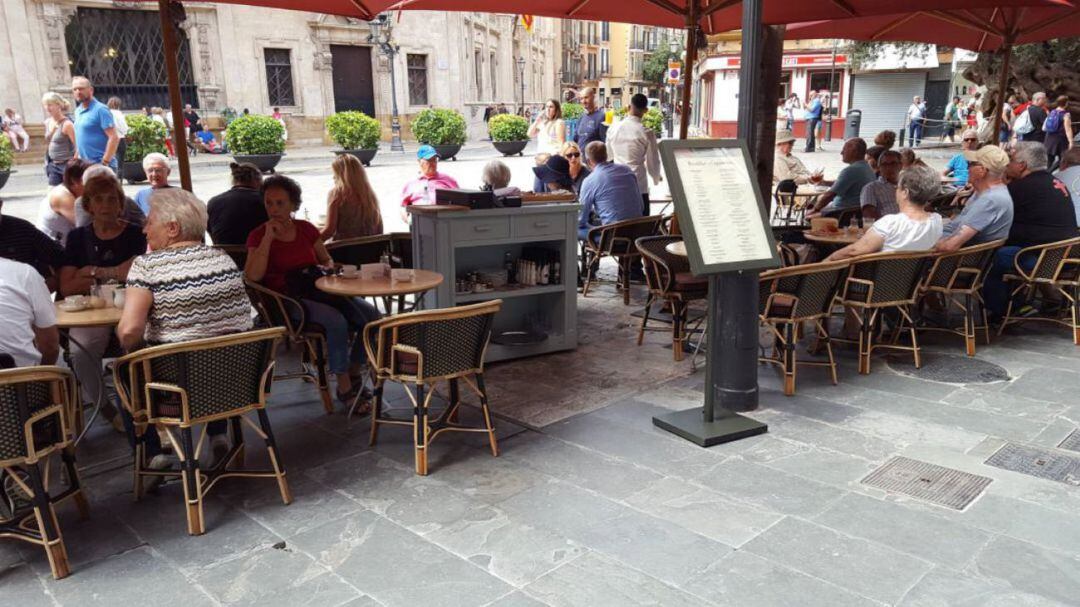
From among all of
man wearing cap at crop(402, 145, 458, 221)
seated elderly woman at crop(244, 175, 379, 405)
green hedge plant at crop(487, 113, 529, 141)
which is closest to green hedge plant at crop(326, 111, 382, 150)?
green hedge plant at crop(487, 113, 529, 141)

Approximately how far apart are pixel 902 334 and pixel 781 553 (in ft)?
11.2

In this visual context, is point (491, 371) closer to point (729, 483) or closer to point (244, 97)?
point (729, 483)

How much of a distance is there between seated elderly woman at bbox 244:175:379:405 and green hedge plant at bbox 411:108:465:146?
60.2ft

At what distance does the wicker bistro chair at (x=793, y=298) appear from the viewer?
4519 millimetres

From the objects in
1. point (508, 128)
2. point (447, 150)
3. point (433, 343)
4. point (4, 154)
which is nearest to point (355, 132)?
point (447, 150)

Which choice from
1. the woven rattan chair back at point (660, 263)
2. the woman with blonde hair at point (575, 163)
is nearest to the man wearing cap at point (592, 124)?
the woman with blonde hair at point (575, 163)

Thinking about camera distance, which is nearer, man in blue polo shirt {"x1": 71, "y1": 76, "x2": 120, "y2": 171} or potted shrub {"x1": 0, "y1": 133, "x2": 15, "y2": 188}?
man in blue polo shirt {"x1": 71, "y1": 76, "x2": 120, "y2": 171}

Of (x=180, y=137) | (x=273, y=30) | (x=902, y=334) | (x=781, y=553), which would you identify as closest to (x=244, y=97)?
(x=273, y=30)

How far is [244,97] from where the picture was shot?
27.8 meters

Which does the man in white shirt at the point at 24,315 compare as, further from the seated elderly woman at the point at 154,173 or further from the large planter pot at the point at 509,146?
the large planter pot at the point at 509,146

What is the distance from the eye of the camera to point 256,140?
1867cm

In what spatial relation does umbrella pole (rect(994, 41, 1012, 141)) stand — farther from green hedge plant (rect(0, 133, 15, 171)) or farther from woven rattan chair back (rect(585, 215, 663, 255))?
green hedge plant (rect(0, 133, 15, 171))

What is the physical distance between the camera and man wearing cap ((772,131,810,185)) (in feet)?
31.6

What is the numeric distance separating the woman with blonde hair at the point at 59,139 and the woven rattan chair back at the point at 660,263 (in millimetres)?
6752
